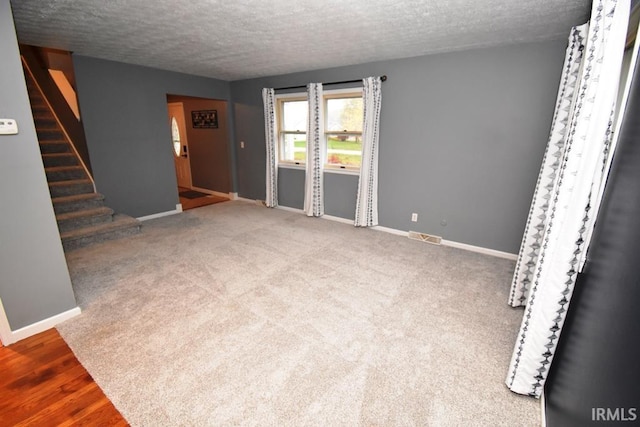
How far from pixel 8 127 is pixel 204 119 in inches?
177

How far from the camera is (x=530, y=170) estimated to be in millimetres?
3016

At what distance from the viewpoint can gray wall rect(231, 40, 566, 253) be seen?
292cm

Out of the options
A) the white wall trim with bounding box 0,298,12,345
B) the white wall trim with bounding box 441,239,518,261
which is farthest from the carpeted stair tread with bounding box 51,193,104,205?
the white wall trim with bounding box 441,239,518,261

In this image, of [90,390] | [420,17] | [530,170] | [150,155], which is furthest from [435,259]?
[150,155]

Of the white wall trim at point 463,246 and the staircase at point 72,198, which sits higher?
the staircase at point 72,198

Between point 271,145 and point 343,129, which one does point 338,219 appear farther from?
point 271,145

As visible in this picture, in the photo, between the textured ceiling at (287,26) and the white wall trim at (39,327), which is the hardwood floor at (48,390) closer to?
the white wall trim at (39,327)

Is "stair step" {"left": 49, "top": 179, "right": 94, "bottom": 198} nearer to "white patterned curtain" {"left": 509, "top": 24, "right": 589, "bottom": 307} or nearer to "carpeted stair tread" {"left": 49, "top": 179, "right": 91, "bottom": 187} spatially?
"carpeted stair tread" {"left": 49, "top": 179, "right": 91, "bottom": 187}

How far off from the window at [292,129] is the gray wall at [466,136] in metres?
0.71

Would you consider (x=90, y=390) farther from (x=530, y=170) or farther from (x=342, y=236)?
(x=530, y=170)

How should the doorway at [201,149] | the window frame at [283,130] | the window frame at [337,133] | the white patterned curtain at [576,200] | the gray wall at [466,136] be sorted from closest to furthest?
the white patterned curtain at [576,200], the gray wall at [466,136], the window frame at [337,133], the window frame at [283,130], the doorway at [201,149]

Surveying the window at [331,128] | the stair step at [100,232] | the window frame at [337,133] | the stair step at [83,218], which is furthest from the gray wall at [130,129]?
the window frame at [337,133]

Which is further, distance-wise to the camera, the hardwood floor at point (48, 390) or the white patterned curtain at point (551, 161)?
the white patterned curtain at point (551, 161)

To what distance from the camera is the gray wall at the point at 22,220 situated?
1.73 m
